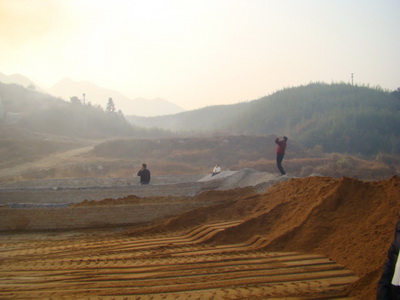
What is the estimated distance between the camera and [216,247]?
7219 millimetres

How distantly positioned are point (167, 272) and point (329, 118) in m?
42.5

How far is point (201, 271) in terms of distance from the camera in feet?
18.8

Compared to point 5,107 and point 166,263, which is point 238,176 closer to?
point 166,263

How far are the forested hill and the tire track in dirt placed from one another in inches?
1354

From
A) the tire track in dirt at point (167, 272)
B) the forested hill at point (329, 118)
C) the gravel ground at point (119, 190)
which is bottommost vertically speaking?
the tire track in dirt at point (167, 272)

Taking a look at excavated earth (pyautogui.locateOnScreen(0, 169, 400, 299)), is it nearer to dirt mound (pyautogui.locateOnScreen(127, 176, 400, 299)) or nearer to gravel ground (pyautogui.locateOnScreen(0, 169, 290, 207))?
dirt mound (pyautogui.locateOnScreen(127, 176, 400, 299))

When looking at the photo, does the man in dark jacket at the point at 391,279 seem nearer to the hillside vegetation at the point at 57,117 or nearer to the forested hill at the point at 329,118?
the forested hill at the point at 329,118

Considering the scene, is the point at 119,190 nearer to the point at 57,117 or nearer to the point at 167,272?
the point at 167,272

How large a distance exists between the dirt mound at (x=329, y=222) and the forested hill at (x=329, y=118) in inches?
1255

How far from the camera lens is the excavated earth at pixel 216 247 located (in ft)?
16.6

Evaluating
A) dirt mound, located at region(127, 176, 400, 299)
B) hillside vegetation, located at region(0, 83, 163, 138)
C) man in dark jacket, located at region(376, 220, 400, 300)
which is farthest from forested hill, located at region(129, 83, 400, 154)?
man in dark jacket, located at region(376, 220, 400, 300)

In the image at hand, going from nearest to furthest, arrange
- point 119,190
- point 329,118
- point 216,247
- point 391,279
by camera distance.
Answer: point 391,279 < point 216,247 < point 119,190 < point 329,118

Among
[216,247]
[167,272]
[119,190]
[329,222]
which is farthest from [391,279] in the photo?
[119,190]

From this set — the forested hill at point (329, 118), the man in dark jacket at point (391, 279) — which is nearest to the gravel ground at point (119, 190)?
the man in dark jacket at point (391, 279)
